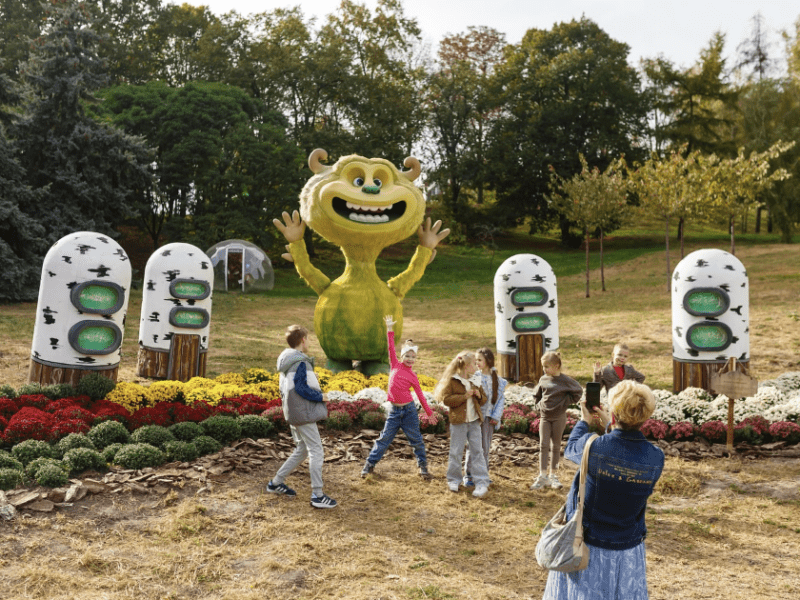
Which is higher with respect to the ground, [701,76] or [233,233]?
[701,76]

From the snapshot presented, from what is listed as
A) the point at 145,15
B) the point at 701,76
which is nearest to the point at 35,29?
the point at 145,15

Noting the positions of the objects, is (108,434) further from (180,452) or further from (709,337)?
(709,337)

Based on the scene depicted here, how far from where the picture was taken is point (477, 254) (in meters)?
38.0

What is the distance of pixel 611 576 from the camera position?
3428 mm

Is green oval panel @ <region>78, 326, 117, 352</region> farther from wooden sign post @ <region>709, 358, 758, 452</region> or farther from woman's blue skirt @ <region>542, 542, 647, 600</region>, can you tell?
woman's blue skirt @ <region>542, 542, 647, 600</region>

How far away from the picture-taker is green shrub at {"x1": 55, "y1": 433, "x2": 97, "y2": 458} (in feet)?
23.8

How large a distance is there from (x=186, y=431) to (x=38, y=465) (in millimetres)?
1588

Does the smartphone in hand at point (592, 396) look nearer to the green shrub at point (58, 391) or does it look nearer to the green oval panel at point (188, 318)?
the green shrub at point (58, 391)

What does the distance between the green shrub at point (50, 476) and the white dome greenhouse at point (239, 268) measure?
2052cm

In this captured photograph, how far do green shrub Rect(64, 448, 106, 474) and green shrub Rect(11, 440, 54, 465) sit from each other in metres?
0.32

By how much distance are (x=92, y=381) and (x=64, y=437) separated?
6.91ft

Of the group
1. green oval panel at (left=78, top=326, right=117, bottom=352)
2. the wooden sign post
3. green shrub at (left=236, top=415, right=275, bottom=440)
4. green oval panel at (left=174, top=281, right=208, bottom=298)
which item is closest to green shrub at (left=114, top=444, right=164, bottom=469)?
green shrub at (left=236, top=415, right=275, bottom=440)

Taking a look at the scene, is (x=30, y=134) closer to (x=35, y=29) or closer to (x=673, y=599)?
(x=35, y=29)

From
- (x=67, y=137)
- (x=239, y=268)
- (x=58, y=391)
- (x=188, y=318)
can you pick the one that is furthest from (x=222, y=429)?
(x=67, y=137)
